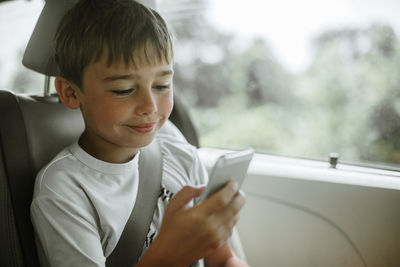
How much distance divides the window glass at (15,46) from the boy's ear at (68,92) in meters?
0.78

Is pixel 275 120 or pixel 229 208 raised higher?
pixel 229 208

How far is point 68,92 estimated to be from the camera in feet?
2.98

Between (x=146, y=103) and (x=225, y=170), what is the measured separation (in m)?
0.22

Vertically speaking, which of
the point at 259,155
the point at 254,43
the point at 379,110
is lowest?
the point at 259,155

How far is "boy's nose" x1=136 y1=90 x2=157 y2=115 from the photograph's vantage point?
0.83 m

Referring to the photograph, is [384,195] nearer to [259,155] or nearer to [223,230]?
[259,155]

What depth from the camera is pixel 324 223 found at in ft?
4.33

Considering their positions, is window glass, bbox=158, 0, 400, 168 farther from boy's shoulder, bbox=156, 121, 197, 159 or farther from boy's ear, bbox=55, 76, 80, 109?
boy's ear, bbox=55, 76, 80, 109

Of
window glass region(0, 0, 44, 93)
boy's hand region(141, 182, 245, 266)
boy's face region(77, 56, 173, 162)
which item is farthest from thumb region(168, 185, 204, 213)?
window glass region(0, 0, 44, 93)

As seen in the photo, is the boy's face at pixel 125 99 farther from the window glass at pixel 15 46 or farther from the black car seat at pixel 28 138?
the window glass at pixel 15 46

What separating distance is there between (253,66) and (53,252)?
1.94 metres

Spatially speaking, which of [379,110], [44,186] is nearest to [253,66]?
[379,110]

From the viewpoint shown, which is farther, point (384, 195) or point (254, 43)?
point (254, 43)

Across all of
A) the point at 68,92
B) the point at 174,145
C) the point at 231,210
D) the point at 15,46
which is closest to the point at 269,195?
the point at 174,145
